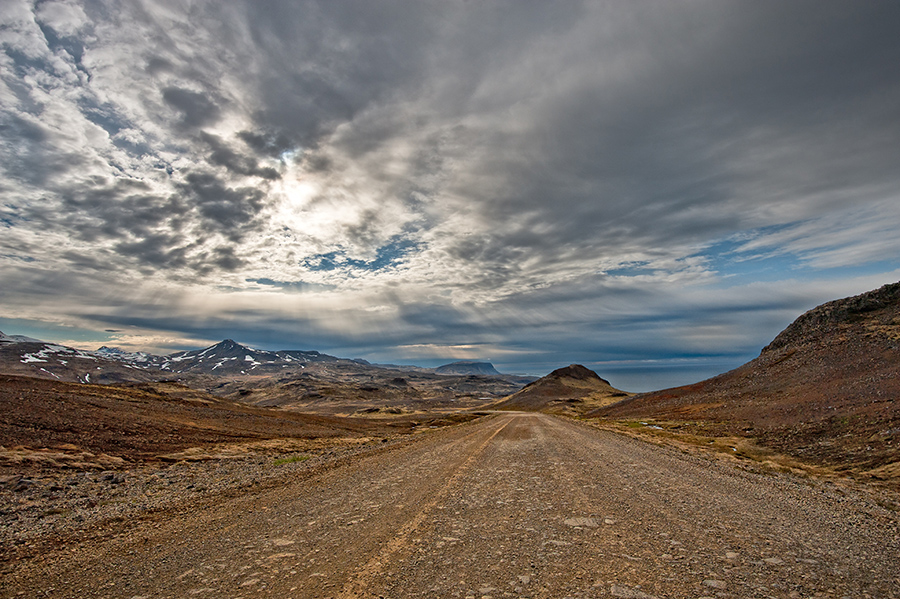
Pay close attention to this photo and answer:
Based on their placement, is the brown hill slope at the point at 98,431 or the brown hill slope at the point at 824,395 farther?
the brown hill slope at the point at 824,395

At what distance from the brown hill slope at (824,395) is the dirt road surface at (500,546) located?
1119 cm

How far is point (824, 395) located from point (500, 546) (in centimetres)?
4165

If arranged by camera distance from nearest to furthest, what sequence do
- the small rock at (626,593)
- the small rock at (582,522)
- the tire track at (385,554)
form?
the small rock at (626,593) < the tire track at (385,554) < the small rock at (582,522)

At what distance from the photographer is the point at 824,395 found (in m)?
33.5

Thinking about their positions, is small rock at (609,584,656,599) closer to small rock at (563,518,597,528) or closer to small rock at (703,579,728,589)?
small rock at (703,579,728,589)

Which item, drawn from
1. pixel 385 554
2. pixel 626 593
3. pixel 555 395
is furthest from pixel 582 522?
pixel 555 395

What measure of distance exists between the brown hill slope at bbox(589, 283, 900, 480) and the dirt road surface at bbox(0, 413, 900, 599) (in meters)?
11.2

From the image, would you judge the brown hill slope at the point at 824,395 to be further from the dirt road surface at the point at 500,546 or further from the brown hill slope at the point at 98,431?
the brown hill slope at the point at 98,431

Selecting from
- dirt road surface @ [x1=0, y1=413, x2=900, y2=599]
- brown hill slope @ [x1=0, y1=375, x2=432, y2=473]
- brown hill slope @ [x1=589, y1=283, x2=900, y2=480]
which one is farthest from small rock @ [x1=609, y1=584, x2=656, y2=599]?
brown hill slope @ [x1=0, y1=375, x2=432, y2=473]

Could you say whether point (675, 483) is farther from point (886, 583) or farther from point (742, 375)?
point (742, 375)

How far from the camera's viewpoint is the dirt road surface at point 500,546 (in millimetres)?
5238

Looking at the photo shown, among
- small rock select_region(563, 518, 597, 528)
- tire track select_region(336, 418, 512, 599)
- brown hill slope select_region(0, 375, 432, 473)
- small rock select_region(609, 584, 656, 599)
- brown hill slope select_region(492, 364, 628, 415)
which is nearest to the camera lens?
small rock select_region(609, 584, 656, 599)

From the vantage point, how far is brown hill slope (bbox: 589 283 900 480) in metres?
19.8

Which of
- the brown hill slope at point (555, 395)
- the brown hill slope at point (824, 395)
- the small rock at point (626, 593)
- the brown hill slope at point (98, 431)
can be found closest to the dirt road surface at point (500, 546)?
the small rock at point (626, 593)
